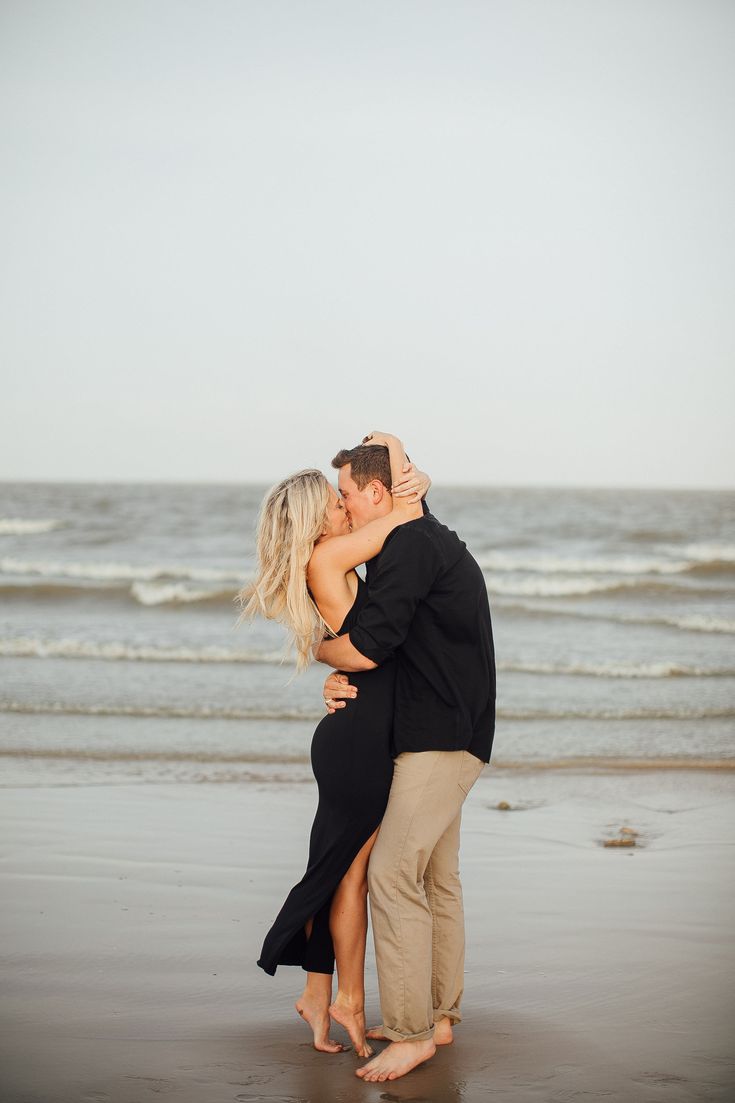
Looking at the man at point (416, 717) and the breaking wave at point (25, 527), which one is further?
the breaking wave at point (25, 527)

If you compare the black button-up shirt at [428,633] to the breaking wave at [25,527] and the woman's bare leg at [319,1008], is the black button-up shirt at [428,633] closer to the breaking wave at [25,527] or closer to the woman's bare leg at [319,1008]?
the woman's bare leg at [319,1008]

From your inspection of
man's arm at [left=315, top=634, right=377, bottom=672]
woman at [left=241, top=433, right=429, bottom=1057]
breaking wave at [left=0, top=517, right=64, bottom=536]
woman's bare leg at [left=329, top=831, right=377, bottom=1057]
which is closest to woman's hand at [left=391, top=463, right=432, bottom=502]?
woman at [left=241, top=433, right=429, bottom=1057]

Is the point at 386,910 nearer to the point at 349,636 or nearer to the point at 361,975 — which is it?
the point at 361,975

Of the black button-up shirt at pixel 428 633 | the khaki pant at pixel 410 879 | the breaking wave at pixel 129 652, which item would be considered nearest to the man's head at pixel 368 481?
the black button-up shirt at pixel 428 633

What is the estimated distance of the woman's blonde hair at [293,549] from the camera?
3.21m

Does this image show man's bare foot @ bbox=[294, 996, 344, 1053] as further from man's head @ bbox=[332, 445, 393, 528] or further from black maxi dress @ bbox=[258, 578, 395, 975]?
man's head @ bbox=[332, 445, 393, 528]

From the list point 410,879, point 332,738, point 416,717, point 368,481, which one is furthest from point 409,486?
point 410,879

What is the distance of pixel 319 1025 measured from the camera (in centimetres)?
329

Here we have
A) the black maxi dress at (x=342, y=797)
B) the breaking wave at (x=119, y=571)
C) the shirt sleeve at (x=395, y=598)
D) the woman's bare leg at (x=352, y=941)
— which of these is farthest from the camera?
the breaking wave at (x=119, y=571)

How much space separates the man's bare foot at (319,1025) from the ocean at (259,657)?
1.04 meters

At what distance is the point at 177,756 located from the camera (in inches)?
309

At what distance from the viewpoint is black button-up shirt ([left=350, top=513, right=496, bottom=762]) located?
3.06 metres

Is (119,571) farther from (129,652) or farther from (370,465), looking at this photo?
(370,465)

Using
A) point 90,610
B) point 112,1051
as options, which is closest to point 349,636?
point 112,1051
